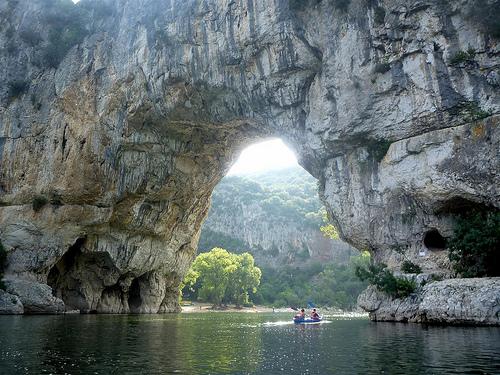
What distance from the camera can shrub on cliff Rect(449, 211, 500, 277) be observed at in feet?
74.3

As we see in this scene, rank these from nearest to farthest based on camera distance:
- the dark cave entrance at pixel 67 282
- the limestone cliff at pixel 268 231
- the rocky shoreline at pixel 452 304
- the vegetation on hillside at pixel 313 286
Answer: the rocky shoreline at pixel 452 304, the dark cave entrance at pixel 67 282, the vegetation on hillside at pixel 313 286, the limestone cliff at pixel 268 231

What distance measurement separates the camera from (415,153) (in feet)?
88.2

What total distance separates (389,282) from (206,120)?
1961cm

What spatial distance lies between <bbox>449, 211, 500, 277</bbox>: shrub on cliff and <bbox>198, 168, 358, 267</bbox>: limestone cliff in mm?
92145

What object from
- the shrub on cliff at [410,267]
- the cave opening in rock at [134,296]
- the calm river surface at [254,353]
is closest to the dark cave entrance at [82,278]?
the cave opening in rock at [134,296]

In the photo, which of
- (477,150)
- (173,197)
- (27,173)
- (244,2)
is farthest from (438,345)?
(27,173)

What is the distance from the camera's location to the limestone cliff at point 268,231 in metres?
122

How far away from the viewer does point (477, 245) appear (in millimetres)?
22734

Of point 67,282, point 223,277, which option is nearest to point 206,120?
point 67,282

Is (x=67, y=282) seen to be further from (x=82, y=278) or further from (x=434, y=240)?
(x=434, y=240)

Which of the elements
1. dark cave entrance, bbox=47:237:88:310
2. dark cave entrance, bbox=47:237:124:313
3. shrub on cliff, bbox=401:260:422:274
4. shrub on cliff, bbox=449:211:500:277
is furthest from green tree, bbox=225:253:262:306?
shrub on cliff, bbox=449:211:500:277

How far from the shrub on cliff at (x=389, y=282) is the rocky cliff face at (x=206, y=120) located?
2171 mm

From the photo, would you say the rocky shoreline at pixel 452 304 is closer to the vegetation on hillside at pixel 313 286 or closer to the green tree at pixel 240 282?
the vegetation on hillside at pixel 313 286

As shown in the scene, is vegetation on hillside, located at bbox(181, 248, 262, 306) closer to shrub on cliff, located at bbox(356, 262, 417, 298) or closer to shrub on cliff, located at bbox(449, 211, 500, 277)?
shrub on cliff, located at bbox(356, 262, 417, 298)
